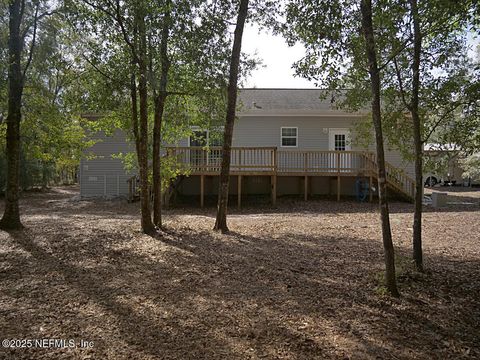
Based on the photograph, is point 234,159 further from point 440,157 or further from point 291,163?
point 440,157

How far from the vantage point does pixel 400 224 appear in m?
10.1

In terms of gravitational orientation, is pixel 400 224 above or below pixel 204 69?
below

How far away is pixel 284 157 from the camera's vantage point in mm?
15883

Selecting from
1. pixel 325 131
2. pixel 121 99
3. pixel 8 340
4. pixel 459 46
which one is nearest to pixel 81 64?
pixel 121 99

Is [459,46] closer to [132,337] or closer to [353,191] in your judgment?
[132,337]

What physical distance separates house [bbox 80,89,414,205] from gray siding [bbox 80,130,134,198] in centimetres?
5

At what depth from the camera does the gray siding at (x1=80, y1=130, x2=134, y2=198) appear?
17969 millimetres

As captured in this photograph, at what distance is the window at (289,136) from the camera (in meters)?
17.3

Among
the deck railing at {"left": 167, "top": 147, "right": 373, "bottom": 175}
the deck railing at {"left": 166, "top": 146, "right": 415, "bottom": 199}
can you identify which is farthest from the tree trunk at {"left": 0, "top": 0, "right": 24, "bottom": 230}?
the deck railing at {"left": 166, "top": 146, "right": 415, "bottom": 199}

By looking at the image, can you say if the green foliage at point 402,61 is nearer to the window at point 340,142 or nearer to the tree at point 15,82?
the tree at point 15,82

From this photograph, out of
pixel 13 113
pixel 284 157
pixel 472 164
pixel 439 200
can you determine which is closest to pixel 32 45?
pixel 13 113

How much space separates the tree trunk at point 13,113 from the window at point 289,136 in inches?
452

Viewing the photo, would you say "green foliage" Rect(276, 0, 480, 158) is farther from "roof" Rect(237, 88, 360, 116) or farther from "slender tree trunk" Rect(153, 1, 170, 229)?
"roof" Rect(237, 88, 360, 116)

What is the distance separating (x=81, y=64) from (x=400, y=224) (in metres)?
9.60
